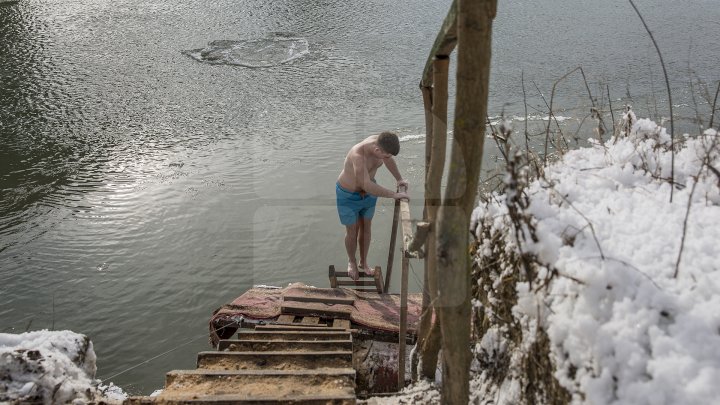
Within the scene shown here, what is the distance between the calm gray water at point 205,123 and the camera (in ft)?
25.3

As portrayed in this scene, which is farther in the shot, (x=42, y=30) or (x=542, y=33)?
(x=42, y=30)

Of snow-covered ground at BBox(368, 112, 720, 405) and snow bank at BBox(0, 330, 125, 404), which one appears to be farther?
snow bank at BBox(0, 330, 125, 404)

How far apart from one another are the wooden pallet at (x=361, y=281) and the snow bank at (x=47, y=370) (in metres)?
3.49

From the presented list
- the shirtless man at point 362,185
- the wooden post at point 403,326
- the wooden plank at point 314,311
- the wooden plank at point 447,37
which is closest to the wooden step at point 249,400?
the wooden post at point 403,326

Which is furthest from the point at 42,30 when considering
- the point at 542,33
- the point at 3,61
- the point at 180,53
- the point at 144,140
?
the point at 542,33

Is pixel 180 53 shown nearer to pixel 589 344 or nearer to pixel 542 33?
pixel 542 33

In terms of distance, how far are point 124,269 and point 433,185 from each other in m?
6.46

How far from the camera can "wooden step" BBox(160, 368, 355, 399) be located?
2908mm

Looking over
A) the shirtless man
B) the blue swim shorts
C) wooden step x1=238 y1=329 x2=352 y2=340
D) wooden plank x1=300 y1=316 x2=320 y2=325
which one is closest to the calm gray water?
the shirtless man

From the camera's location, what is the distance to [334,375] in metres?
3.08

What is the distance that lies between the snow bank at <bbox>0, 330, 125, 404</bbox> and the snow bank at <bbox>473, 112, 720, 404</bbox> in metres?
2.32

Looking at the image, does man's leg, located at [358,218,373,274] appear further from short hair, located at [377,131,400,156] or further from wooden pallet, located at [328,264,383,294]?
short hair, located at [377,131,400,156]

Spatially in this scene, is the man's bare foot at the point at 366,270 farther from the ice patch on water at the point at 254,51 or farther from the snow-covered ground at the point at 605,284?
the ice patch on water at the point at 254,51

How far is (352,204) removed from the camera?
6.64 metres
